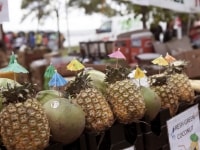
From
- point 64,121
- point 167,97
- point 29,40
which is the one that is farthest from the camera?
point 29,40

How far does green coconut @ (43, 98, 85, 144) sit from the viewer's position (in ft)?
4.73

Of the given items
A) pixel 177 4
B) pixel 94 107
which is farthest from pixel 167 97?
pixel 177 4

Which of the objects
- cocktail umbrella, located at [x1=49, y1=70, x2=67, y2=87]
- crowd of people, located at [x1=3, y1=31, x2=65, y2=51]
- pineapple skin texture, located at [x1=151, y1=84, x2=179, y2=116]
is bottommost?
crowd of people, located at [x1=3, y1=31, x2=65, y2=51]

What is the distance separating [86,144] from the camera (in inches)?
60.0

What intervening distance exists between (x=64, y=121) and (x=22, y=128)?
0.18 m

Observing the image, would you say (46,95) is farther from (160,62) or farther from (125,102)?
(160,62)

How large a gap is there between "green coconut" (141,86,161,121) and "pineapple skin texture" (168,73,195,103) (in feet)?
0.72

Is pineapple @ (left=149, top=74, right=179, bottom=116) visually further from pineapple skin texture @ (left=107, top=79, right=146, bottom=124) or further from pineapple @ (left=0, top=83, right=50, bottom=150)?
pineapple @ (left=0, top=83, right=50, bottom=150)

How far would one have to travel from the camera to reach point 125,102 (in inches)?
64.0

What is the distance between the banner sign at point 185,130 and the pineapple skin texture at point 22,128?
75 cm

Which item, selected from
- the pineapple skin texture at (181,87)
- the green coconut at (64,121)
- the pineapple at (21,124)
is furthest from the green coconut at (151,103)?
the pineapple at (21,124)

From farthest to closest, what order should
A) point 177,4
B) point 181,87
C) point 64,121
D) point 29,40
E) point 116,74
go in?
point 29,40 < point 177,4 < point 181,87 < point 116,74 < point 64,121

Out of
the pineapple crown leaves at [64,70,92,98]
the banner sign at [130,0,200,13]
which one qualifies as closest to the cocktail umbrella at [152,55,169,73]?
the pineapple crown leaves at [64,70,92,98]

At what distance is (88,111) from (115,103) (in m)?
0.14
